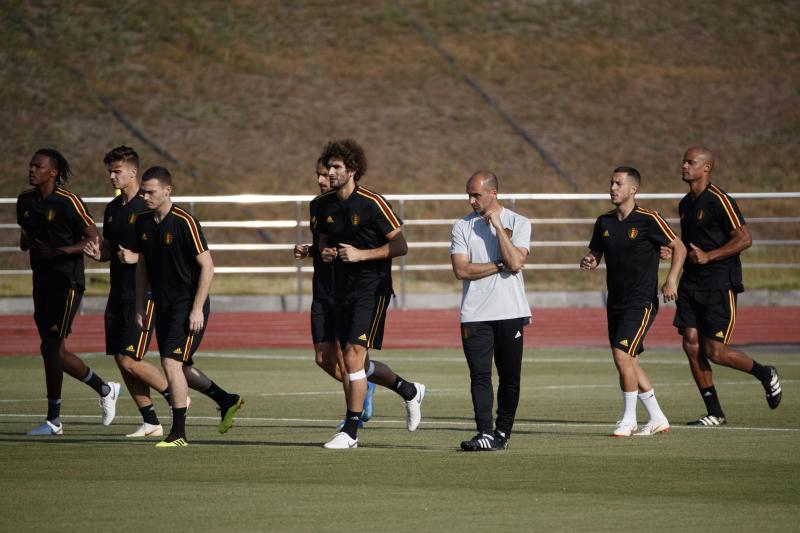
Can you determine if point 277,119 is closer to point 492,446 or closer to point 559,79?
point 559,79

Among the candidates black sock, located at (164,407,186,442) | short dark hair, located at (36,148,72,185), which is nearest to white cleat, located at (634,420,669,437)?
black sock, located at (164,407,186,442)

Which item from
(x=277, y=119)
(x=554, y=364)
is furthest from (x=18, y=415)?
(x=277, y=119)

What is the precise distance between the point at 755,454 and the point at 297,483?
342 cm

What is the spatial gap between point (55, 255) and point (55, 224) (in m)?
0.26

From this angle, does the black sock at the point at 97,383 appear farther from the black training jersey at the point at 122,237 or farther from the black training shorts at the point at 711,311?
the black training shorts at the point at 711,311

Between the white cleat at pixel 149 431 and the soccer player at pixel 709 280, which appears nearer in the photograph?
the white cleat at pixel 149 431

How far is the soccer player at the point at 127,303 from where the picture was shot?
504 inches

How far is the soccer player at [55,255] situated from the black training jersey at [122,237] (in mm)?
435

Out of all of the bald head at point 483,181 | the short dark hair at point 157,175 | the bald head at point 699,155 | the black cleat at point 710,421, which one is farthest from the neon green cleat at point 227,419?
the bald head at point 699,155

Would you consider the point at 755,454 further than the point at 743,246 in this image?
No

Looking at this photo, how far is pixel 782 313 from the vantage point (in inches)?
1113

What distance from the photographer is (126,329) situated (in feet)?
42.1

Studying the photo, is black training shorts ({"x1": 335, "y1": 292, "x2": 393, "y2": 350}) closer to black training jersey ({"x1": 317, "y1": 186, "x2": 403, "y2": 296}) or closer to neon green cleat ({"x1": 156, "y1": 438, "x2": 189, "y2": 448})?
black training jersey ({"x1": 317, "y1": 186, "x2": 403, "y2": 296})

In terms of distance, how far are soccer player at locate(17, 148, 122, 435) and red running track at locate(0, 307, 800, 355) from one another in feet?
33.1
